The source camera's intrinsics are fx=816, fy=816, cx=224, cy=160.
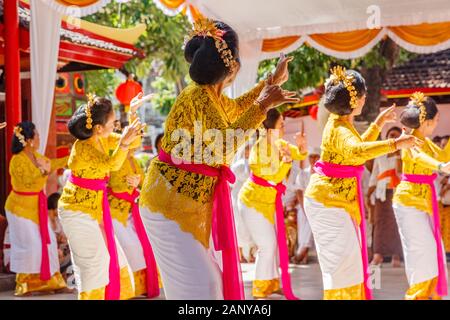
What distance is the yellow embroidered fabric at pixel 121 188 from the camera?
6652mm

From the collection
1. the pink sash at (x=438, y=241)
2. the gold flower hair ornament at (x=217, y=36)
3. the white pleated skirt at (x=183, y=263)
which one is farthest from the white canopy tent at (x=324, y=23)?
the white pleated skirt at (x=183, y=263)

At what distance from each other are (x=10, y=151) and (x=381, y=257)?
4.01m

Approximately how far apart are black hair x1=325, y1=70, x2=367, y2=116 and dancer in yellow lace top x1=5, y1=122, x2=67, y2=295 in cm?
282

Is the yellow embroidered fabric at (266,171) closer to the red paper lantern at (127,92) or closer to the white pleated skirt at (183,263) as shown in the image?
the white pleated skirt at (183,263)

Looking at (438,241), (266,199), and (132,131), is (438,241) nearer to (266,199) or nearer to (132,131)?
(266,199)

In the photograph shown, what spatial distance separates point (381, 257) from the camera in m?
8.73

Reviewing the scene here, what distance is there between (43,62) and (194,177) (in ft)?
13.6

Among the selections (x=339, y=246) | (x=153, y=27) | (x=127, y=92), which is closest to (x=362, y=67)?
(x=127, y=92)

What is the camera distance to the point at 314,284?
24.8ft

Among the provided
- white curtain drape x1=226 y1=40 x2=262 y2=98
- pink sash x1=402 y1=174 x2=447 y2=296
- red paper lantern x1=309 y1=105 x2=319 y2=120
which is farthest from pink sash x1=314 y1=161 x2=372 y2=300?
red paper lantern x1=309 y1=105 x2=319 y2=120

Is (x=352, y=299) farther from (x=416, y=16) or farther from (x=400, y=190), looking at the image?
(x=416, y=16)

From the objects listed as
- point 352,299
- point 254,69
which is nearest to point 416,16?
point 254,69

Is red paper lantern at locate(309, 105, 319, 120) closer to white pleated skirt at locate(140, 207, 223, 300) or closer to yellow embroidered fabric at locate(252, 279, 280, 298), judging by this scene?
yellow embroidered fabric at locate(252, 279, 280, 298)

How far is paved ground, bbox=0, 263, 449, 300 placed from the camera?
6777mm
